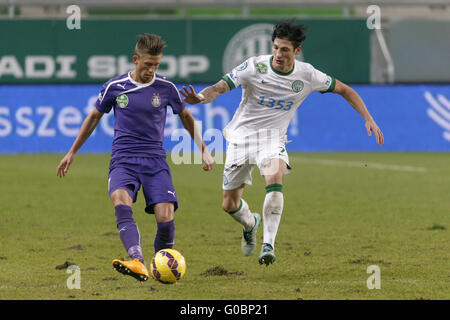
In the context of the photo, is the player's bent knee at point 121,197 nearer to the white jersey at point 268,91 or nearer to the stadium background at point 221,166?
the stadium background at point 221,166

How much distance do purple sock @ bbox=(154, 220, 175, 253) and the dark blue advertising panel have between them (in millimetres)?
12808

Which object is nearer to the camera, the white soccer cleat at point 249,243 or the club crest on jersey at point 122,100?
the club crest on jersey at point 122,100

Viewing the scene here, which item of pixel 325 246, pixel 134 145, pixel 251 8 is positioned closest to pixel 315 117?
pixel 251 8

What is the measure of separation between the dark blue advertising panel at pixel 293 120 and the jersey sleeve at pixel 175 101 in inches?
499

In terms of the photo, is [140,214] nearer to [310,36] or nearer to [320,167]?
[320,167]

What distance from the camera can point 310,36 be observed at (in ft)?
78.1

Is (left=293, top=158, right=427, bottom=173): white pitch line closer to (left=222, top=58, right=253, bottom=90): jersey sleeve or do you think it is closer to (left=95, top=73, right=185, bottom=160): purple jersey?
(left=222, top=58, right=253, bottom=90): jersey sleeve

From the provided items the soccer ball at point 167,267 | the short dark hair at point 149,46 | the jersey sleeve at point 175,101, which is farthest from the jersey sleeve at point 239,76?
the soccer ball at point 167,267

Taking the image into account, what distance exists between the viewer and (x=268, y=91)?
320 inches

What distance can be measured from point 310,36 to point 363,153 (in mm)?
3629

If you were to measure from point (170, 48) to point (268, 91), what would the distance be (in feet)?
51.8

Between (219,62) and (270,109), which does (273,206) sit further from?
(219,62)

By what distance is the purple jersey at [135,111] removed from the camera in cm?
719

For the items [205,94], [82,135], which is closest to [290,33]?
[205,94]
